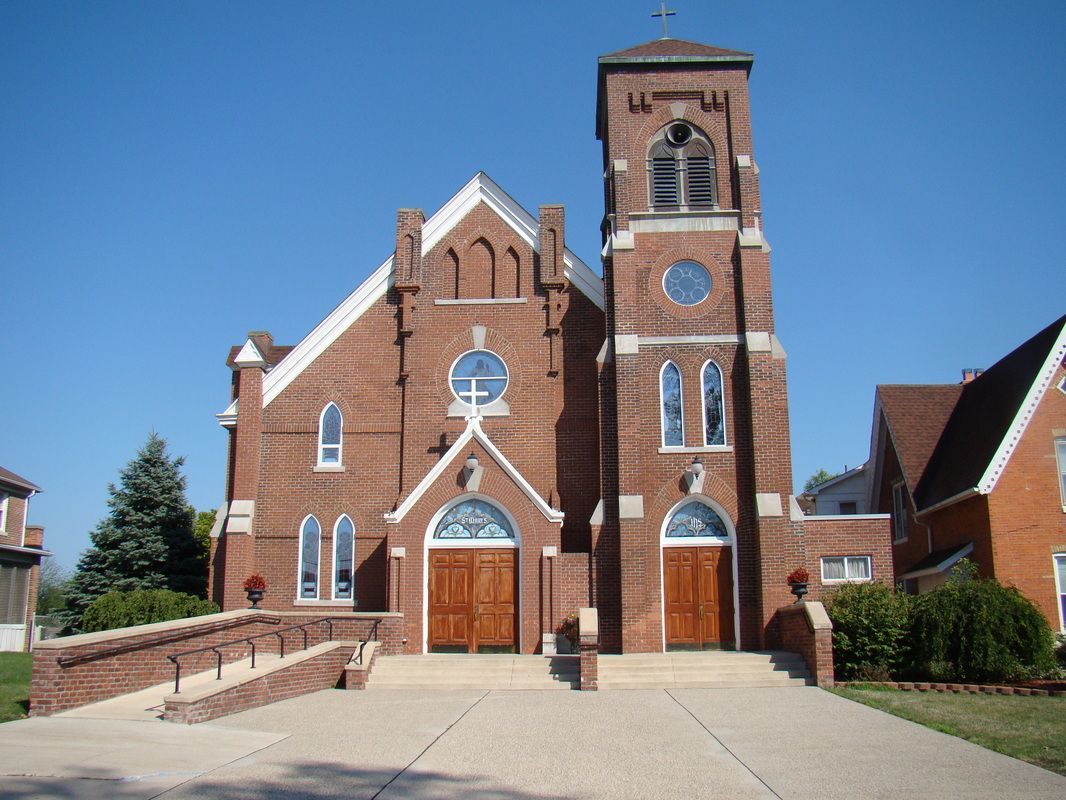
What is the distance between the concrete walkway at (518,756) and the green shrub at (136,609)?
695 centimetres

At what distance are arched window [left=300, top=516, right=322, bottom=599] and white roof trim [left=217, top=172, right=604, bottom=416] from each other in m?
3.15

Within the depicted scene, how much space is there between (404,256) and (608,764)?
16.2 metres

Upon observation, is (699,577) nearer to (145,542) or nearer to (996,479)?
(996,479)

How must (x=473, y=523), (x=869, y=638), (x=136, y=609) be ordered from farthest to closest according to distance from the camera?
(x=473, y=523)
(x=136, y=609)
(x=869, y=638)

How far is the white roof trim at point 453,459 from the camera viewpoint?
2151cm

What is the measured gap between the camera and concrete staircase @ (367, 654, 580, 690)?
714 inches

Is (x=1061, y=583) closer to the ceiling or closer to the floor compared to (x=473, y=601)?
closer to the ceiling

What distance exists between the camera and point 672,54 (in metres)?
24.5

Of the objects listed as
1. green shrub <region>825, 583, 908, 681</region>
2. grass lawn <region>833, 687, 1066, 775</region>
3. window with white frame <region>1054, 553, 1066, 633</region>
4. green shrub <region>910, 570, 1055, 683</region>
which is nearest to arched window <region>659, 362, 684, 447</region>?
green shrub <region>825, 583, 908, 681</region>

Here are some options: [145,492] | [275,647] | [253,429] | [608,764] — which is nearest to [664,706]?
[608,764]

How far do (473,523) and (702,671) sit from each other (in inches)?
242

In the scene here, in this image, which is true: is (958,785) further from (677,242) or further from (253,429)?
(253,429)

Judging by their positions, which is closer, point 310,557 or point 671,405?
point 671,405

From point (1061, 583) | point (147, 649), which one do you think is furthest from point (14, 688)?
point (1061, 583)
